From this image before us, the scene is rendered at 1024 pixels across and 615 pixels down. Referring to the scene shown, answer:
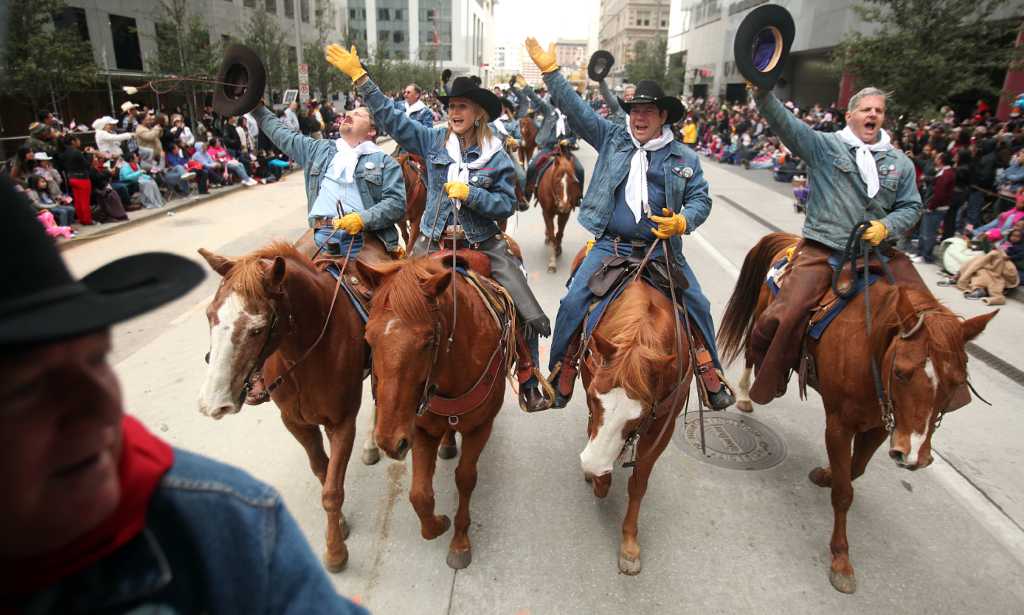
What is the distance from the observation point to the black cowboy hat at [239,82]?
→ 178 inches

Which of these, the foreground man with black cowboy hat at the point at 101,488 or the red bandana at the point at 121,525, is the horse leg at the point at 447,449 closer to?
the foreground man with black cowboy hat at the point at 101,488

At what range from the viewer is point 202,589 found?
1.02m

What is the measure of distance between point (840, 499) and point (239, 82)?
5304mm

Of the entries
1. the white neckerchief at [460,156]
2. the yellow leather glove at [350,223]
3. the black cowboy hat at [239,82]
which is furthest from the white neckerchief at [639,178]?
the black cowboy hat at [239,82]

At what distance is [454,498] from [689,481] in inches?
70.9

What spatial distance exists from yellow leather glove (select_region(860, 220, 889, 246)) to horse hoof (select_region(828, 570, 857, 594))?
212cm

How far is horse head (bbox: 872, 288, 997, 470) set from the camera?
3041 millimetres

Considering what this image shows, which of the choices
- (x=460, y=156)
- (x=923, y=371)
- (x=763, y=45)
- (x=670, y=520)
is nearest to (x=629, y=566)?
(x=670, y=520)

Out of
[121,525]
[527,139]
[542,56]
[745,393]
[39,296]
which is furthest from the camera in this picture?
[527,139]

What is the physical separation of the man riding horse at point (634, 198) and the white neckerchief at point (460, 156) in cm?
63

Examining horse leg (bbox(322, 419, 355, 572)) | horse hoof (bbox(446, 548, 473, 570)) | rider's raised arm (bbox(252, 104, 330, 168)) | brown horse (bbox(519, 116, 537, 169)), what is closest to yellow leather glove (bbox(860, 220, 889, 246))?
horse hoof (bbox(446, 548, 473, 570))

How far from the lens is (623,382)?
2977mm

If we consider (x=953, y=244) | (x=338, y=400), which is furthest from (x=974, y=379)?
(x=338, y=400)

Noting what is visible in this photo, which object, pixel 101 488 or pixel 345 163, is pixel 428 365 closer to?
pixel 101 488
